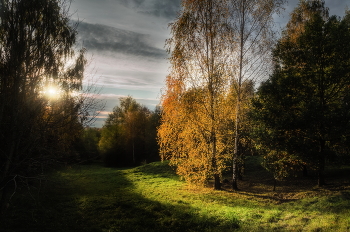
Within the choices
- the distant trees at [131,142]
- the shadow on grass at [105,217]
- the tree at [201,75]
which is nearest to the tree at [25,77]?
the shadow on grass at [105,217]

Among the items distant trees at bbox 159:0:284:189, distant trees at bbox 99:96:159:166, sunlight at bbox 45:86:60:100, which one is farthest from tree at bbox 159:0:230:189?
distant trees at bbox 99:96:159:166

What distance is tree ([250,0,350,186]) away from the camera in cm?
1171

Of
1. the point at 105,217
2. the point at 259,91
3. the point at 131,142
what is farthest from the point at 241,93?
the point at 131,142

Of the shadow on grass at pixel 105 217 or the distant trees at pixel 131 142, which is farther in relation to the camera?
the distant trees at pixel 131 142

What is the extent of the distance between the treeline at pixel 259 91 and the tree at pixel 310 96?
5 centimetres

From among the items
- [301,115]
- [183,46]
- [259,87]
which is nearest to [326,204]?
[301,115]

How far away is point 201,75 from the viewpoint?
14.0 m

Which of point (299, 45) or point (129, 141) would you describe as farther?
point (129, 141)

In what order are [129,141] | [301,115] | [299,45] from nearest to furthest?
[301,115] < [299,45] < [129,141]

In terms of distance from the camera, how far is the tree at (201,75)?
13.7 metres

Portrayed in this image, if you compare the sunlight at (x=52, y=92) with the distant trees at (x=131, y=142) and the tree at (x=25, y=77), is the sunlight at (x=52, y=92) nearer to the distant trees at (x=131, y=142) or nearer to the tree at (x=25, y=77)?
the tree at (x=25, y=77)

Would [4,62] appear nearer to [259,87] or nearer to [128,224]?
[128,224]

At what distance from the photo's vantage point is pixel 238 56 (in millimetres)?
14320

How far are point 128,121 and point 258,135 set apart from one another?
104ft
